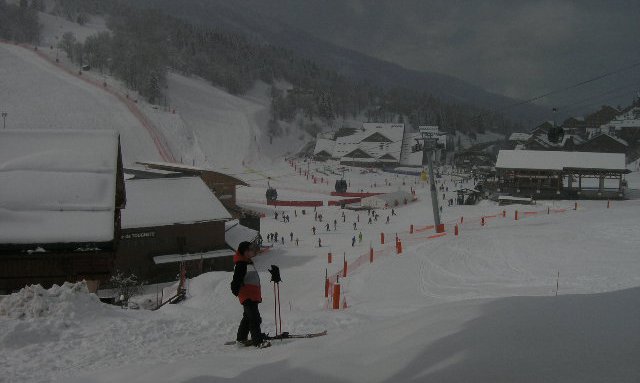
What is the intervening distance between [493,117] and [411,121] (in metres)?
38.5

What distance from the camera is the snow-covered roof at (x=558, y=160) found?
4725cm

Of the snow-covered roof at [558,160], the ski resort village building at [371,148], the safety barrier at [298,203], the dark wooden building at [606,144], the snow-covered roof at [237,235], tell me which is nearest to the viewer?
the snow-covered roof at [237,235]

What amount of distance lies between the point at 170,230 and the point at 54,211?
16.9 meters

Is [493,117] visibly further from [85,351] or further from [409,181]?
[85,351]

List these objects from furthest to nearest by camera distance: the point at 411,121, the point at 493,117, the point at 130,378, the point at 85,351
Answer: the point at 493,117
the point at 411,121
the point at 85,351
the point at 130,378

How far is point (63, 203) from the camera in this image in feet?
28.6

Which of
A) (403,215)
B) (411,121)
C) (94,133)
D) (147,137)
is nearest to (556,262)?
(94,133)

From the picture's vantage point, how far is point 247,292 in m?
6.93

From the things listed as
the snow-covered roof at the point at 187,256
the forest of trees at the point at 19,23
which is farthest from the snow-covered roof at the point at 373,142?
the forest of trees at the point at 19,23

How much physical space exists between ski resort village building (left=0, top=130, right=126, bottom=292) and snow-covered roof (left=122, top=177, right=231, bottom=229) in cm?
1545

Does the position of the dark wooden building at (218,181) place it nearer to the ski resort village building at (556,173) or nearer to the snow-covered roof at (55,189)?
the ski resort village building at (556,173)

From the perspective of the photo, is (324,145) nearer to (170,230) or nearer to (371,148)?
(371,148)

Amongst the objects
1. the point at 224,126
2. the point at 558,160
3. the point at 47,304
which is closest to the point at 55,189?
the point at 47,304

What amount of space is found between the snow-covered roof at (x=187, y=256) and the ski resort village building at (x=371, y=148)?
6465cm
